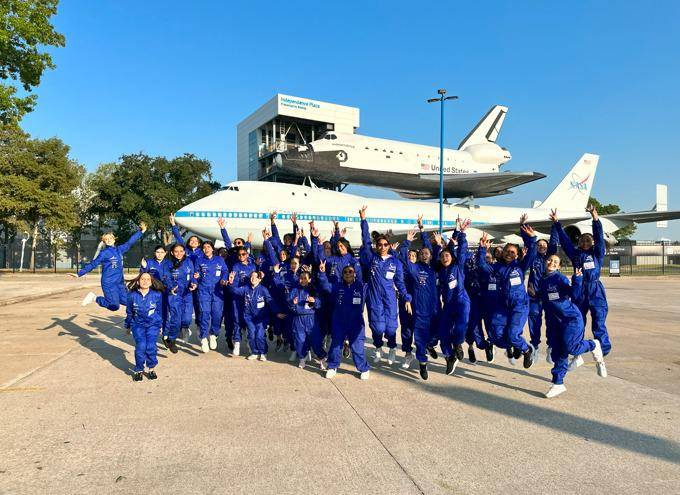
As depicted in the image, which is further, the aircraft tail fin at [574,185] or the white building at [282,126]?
the white building at [282,126]

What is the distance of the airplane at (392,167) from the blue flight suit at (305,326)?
91.7ft

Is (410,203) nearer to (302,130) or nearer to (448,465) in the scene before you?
(448,465)

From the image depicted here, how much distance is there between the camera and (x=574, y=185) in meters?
34.2

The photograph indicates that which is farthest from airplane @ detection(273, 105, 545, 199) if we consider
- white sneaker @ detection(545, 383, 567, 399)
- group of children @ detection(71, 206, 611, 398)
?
white sneaker @ detection(545, 383, 567, 399)

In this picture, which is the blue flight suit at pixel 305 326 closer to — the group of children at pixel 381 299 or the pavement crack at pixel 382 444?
the group of children at pixel 381 299

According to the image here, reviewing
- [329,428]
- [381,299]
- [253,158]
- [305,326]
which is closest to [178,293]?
[305,326]

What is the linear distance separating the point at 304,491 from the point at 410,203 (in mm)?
25191

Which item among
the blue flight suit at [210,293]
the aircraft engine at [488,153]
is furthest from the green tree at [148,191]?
the blue flight suit at [210,293]

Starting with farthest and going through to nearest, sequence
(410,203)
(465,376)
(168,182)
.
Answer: (168,182) < (410,203) < (465,376)

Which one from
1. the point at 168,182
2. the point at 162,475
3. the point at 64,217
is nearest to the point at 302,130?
the point at 168,182

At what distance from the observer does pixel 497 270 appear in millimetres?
6512

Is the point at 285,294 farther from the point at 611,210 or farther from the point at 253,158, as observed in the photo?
the point at 611,210

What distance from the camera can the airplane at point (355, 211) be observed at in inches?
782

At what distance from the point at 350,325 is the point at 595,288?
12.5ft
